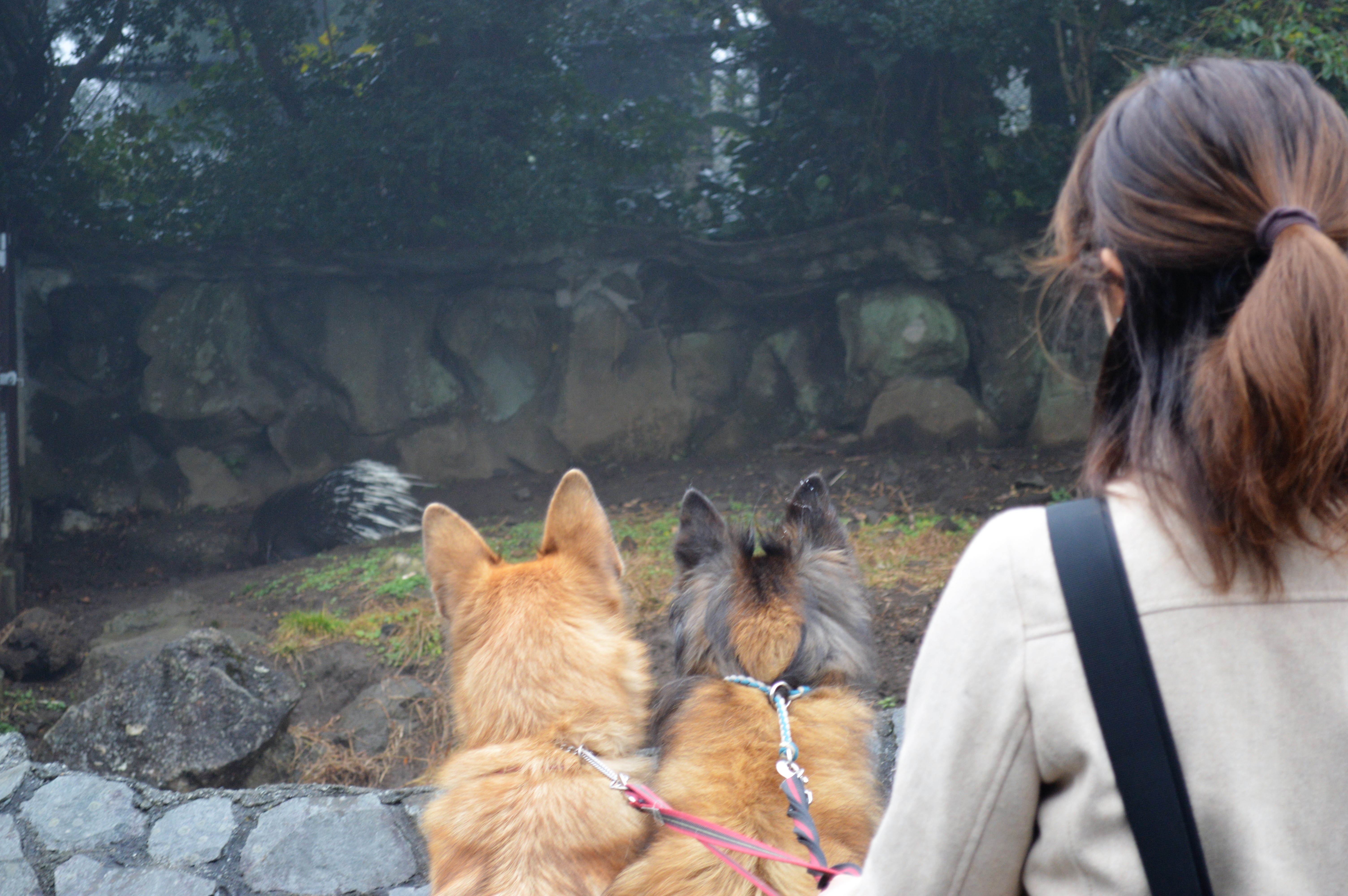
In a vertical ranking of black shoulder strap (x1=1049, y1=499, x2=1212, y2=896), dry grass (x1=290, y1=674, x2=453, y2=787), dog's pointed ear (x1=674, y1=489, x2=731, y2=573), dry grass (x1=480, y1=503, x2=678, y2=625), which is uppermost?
black shoulder strap (x1=1049, y1=499, x2=1212, y2=896)

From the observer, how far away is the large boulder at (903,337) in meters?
8.94

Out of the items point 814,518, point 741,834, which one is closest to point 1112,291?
point 741,834

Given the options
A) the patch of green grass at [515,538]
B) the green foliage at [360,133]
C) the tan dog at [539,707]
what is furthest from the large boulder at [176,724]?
the green foliage at [360,133]

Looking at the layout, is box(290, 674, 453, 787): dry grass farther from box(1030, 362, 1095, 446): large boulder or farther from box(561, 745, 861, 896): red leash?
box(1030, 362, 1095, 446): large boulder

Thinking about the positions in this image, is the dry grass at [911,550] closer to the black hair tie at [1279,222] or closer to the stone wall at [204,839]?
the stone wall at [204,839]

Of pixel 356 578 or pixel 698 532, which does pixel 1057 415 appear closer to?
pixel 356 578

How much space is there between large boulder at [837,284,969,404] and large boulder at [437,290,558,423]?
3.21 metres

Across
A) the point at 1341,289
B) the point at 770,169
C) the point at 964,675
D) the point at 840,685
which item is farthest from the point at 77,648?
the point at 770,169

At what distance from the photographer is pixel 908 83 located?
330 inches

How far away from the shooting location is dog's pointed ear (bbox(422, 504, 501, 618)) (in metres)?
2.51

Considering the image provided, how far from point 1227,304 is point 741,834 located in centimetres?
145

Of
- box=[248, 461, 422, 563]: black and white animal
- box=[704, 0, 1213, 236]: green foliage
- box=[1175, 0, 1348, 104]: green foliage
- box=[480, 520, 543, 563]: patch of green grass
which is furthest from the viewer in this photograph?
box=[248, 461, 422, 563]: black and white animal

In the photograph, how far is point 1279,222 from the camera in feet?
2.87

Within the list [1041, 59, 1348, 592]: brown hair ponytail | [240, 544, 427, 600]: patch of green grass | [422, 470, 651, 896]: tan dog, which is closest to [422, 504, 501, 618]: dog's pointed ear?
[422, 470, 651, 896]: tan dog
